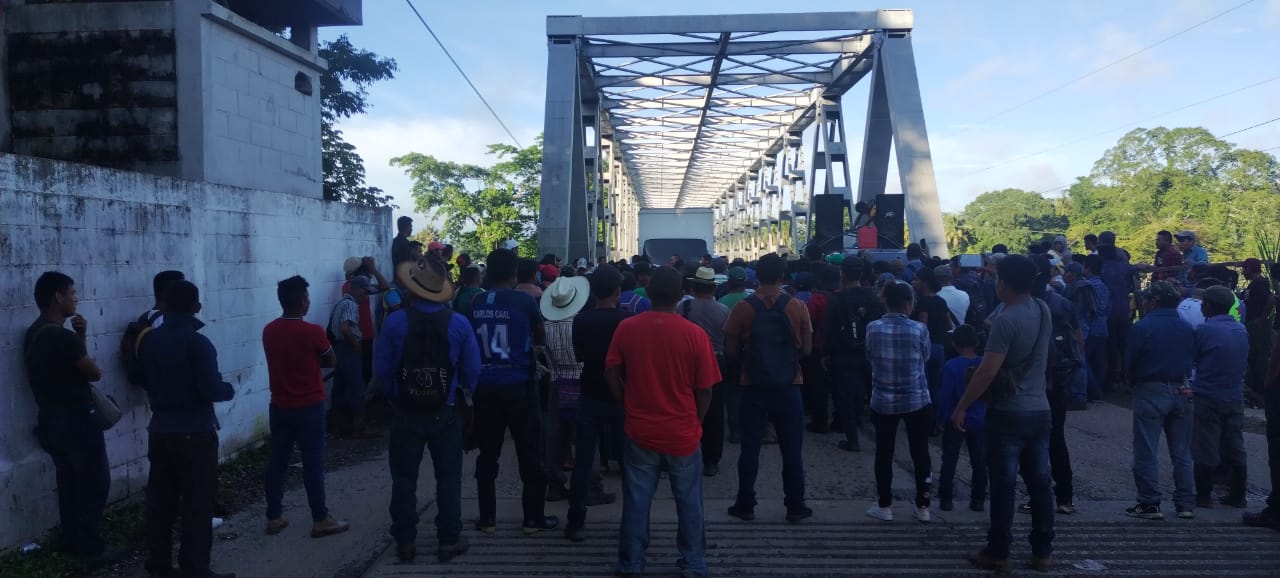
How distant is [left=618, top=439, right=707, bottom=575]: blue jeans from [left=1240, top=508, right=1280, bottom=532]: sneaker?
378cm

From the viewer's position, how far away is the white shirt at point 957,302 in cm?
782

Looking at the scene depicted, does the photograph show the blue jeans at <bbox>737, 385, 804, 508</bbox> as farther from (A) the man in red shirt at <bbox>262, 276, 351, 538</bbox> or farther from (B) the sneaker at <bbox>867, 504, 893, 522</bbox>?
(A) the man in red shirt at <bbox>262, 276, 351, 538</bbox>

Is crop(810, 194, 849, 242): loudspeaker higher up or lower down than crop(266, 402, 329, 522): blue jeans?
higher up

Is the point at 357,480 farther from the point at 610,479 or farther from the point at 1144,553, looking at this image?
the point at 1144,553

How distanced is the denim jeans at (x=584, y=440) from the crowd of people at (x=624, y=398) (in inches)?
0.5

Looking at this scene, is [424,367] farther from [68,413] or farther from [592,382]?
[68,413]

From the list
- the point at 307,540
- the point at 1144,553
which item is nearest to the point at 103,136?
the point at 307,540

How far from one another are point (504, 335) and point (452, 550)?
1314mm

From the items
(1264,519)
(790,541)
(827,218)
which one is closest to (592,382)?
(790,541)

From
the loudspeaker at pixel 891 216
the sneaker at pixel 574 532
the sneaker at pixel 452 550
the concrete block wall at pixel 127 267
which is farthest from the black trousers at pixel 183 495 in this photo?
the loudspeaker at pixel 891 216

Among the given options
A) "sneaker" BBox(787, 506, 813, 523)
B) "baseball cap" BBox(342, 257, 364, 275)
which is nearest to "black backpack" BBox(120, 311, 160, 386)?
"baseball cap" BBox(342, 257, 364, 275)

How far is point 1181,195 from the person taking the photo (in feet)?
165

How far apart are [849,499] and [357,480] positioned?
392 cm

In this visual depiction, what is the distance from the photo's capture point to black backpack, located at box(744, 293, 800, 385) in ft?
17.8
